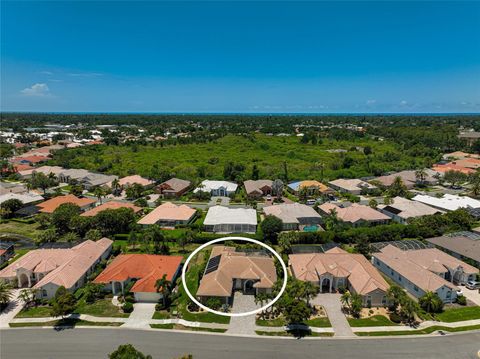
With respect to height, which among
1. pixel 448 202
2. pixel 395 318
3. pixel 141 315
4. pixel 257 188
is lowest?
pixel 395 318

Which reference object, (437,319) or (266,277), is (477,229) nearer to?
(437,319)

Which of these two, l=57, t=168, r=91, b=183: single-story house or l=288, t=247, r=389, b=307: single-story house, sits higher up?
l=57, t=168, r=91, b=183: single-story house

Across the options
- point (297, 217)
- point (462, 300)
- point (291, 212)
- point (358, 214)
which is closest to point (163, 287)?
point (297, 217)

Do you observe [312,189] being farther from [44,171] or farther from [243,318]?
[44,171]

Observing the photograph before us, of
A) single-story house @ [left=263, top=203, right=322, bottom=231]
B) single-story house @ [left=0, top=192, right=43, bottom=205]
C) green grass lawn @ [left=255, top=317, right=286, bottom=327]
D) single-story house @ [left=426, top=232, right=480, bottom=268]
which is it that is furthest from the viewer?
single-story house @ [left=0, top=192, right=43, bottom=205]

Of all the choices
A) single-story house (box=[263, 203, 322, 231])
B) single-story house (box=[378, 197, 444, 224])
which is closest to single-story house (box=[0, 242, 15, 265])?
single-story house (box=[263, 203, 322, 231])

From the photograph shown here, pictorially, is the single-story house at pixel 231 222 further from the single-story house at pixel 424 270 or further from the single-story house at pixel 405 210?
the single-story house at pixel 405 210

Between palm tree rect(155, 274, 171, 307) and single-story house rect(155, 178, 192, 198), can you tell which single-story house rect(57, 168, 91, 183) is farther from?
palm tree rect(155, 274, 171, 307)

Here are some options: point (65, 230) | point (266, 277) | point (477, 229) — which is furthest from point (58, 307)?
point (477, 229)
